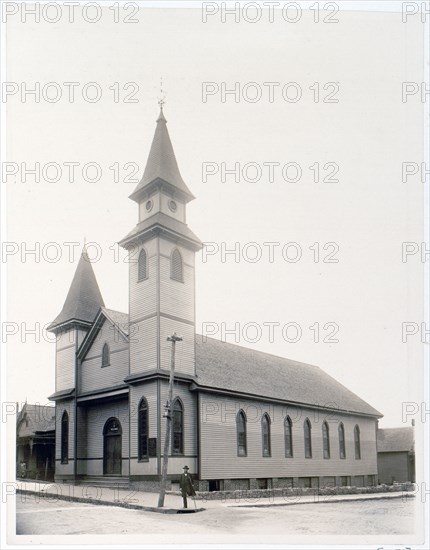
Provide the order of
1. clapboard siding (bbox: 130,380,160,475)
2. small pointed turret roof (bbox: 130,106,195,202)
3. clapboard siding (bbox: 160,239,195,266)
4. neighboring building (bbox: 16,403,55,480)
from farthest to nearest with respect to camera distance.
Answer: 1. neighboring building (bbox: 16,403,55,480)
2. small pointed turret roof (bbox: 130,106,195,202)
3. clapboard siding (bbox: 160,239,195,266)
4. clapboard siding (bbox: 130,380,160,475)

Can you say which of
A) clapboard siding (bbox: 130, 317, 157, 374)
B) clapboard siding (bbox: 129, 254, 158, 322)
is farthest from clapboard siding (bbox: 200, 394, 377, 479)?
clapboard siding (bbox: 129, 254, 158, 322)

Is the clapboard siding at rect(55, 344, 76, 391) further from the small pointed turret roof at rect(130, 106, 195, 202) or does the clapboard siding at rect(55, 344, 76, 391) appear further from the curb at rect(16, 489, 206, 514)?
the small pointed turret roof at rect(130, 106, 195, 202)

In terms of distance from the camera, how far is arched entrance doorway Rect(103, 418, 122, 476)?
106 feet

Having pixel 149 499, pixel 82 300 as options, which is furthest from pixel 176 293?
pixel 149 499

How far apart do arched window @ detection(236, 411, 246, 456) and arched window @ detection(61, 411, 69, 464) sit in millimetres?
9332

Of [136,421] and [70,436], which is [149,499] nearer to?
[136,421]

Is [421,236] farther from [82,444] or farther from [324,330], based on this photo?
[82,444]

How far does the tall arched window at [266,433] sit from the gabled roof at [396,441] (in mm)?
19802

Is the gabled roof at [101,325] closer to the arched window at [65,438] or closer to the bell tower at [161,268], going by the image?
the bell tower at [161,268]

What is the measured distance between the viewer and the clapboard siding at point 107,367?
106 feet

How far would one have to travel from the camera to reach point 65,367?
36.1m

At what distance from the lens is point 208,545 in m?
15.9

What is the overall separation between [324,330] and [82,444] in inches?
660

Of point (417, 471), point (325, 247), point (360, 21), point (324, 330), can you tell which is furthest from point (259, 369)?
point (360, 21)
